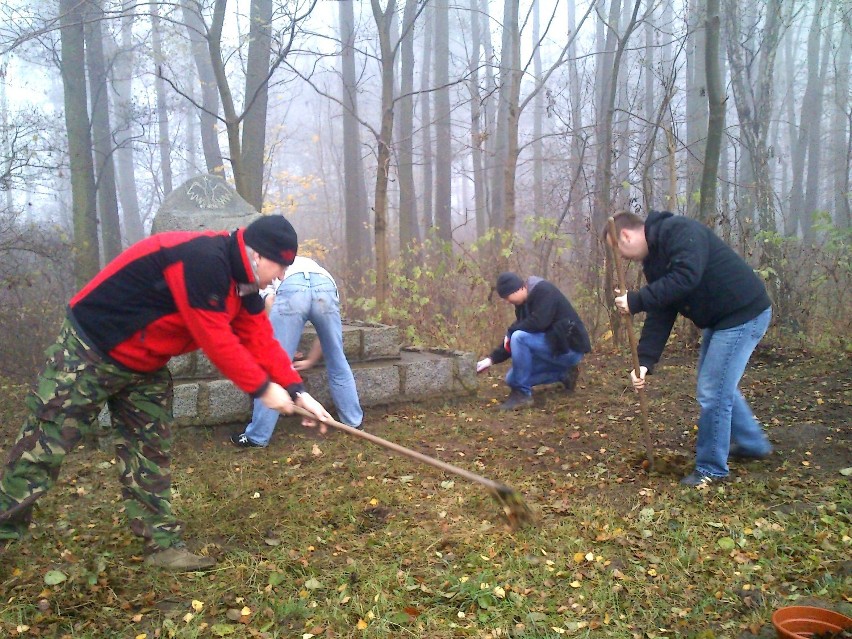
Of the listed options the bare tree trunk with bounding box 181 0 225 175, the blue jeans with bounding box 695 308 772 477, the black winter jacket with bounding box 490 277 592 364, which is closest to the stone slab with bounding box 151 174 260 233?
the black winter jacket with bounding box 490 277 592 364

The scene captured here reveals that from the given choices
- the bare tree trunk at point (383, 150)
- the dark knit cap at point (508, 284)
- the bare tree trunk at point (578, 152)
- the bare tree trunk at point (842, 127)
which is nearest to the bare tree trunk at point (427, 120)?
the bare tree trunk at point (578, 152)

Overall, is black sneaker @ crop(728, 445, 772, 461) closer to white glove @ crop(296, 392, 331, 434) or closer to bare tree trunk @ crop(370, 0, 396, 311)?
white glove @ crop(296, 392, 331, 434)

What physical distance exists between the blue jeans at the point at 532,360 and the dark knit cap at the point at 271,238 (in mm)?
3619

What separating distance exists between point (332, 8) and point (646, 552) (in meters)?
20.9

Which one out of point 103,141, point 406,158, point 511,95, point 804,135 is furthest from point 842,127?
point 103,141

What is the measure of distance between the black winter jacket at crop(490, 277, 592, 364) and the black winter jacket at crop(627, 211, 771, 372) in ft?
7.05

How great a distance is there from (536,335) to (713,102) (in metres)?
3.19

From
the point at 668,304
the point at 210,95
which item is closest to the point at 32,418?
the point at 668,304

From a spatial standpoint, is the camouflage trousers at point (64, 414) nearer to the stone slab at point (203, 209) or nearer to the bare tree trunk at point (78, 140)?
the stone slab at point (203, 209)

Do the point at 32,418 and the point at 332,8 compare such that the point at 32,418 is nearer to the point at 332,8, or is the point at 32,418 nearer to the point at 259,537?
the point at 259,537

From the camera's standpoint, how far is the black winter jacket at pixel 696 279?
13.3ft

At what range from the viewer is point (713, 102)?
23.9 feet

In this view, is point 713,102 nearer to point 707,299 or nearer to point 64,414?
point 707,299

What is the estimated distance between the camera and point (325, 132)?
1347 inches
